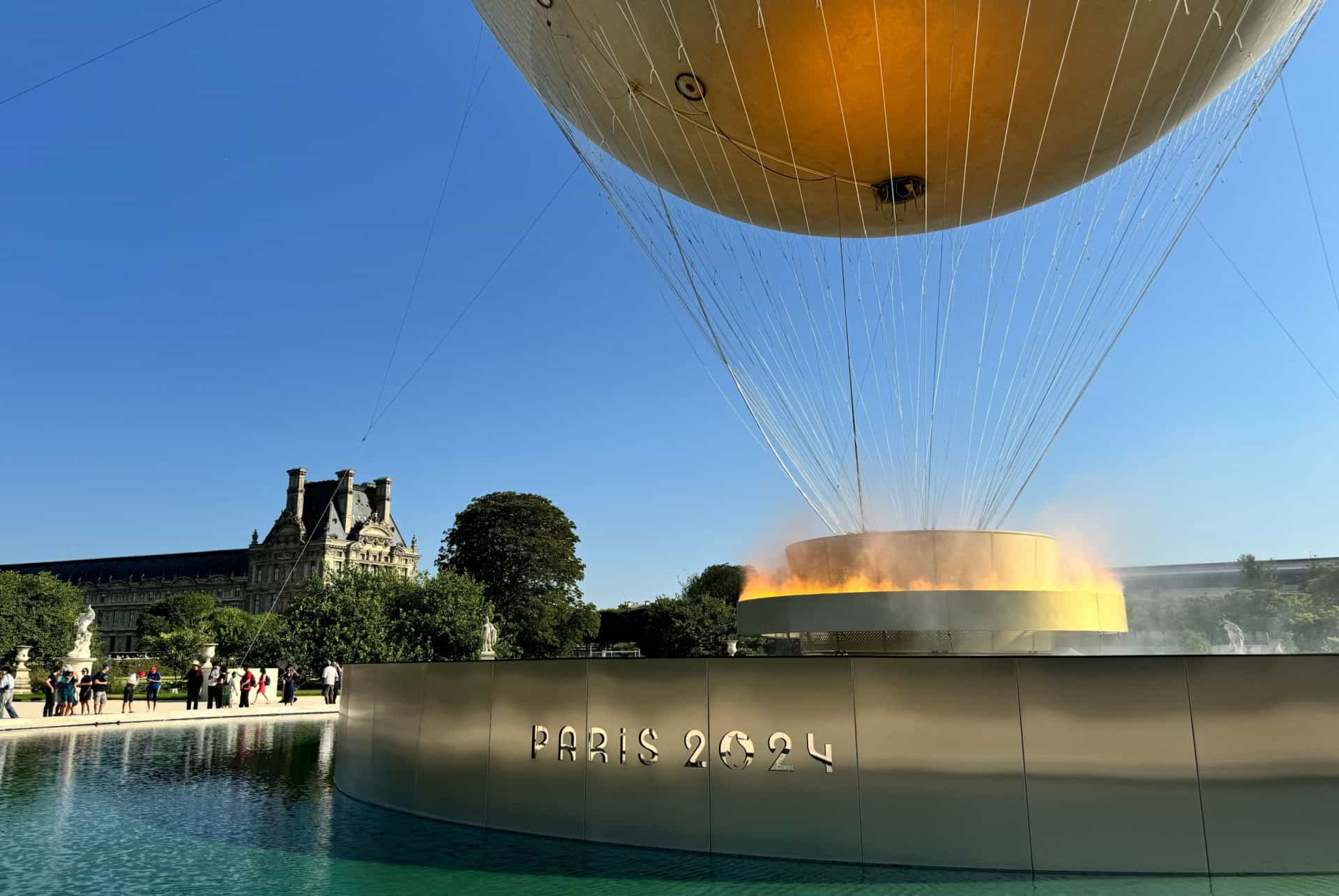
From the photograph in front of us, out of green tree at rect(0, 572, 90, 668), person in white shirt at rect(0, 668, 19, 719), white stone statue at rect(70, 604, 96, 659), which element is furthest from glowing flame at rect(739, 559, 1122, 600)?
green tree at rect(0, 572, 90, 668)

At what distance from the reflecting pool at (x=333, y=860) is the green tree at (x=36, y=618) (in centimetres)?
7147

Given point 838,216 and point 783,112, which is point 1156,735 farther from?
point 838,216

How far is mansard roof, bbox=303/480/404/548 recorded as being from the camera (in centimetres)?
13275

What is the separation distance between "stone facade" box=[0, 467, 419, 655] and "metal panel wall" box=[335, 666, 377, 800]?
11660cm

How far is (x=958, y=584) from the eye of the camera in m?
12.6

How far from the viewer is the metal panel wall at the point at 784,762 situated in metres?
7.62

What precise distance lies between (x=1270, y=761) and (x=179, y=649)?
77.8m

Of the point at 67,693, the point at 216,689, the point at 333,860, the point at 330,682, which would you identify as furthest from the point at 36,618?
the point at 333,860

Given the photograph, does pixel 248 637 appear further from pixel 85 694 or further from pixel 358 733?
pixel 358 733

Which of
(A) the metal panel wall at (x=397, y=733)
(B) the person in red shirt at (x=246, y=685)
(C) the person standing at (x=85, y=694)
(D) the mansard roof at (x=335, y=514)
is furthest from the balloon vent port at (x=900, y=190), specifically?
(D) the mansard roof at (x=335, y=514)

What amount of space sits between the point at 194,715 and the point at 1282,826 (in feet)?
102

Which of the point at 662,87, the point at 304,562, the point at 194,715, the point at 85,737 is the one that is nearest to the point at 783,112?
the point at 662,87

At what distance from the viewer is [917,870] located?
23.8 ft

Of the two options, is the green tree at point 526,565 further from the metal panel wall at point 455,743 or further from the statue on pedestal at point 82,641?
the metal panel wall at point 455,743
